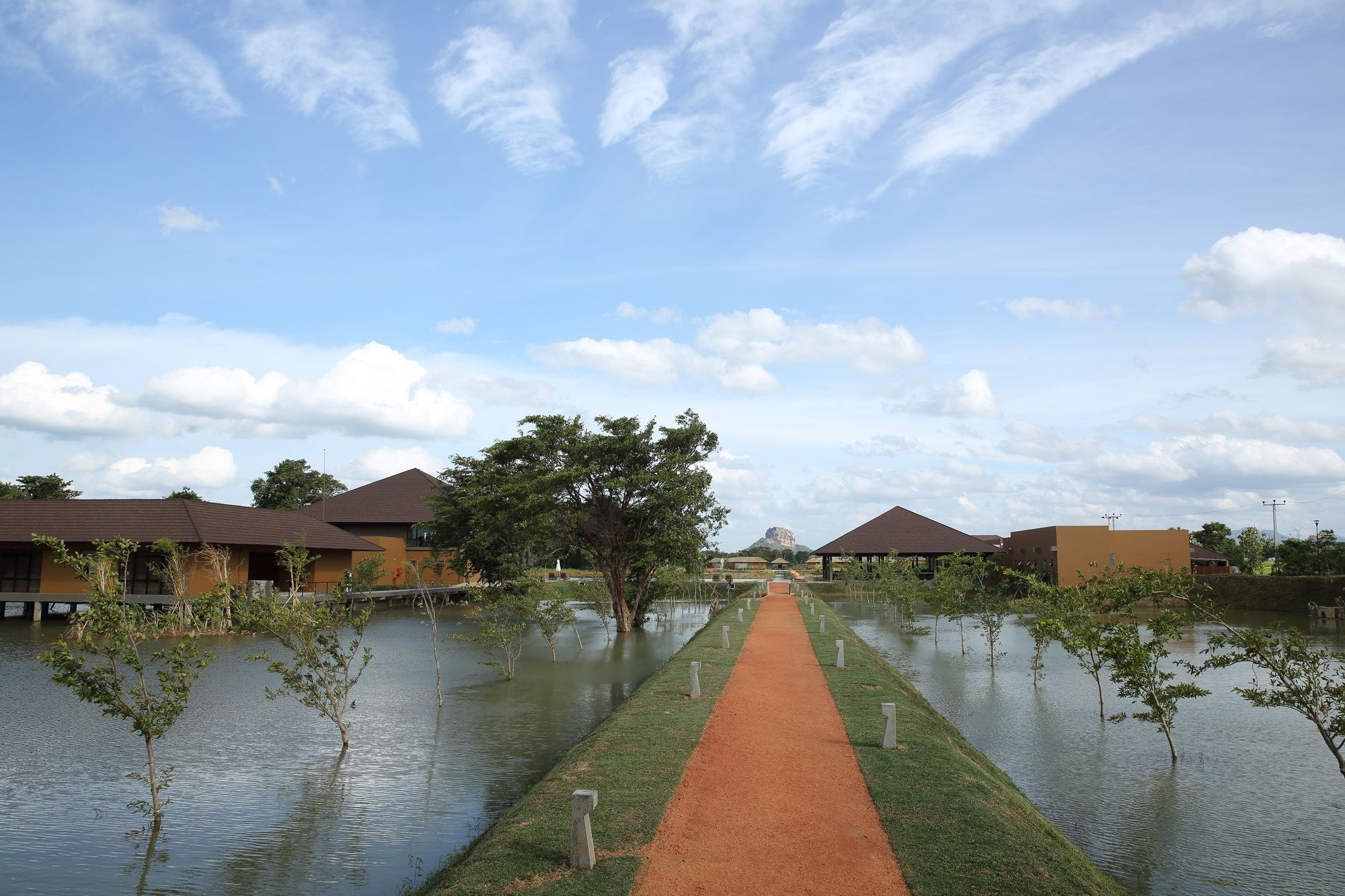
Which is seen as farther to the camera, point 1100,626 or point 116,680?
point 1100,626

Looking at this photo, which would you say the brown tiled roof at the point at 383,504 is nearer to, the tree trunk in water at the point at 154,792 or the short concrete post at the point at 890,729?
the tree trunk in water at the point at 154,792

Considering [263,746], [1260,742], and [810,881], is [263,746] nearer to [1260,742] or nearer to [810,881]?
[810,881]

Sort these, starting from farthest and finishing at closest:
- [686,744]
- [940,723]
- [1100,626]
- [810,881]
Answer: [1100,626]
[940,723]
[686,744]
[810,881]

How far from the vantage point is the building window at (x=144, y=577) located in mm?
32844

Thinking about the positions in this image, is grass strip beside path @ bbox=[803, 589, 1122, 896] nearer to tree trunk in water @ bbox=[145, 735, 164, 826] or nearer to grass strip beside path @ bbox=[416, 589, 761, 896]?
grass strip beside path @ bbox=[416, 589, 761, 896]

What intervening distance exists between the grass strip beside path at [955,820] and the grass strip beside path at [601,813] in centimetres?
223

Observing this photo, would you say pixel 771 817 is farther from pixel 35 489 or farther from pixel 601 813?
pixel 35 489

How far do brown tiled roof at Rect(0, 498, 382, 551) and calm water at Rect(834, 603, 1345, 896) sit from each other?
24.8 metres

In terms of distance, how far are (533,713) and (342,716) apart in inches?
135

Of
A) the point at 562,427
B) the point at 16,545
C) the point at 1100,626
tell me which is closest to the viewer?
the point at 1100,626

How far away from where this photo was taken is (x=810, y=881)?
6.73 meters

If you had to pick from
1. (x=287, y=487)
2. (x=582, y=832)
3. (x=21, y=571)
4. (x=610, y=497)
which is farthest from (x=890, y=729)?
(x=287, y=487)

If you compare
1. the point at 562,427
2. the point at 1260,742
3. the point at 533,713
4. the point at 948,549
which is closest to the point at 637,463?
the point at 562,427

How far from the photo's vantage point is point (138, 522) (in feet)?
106
